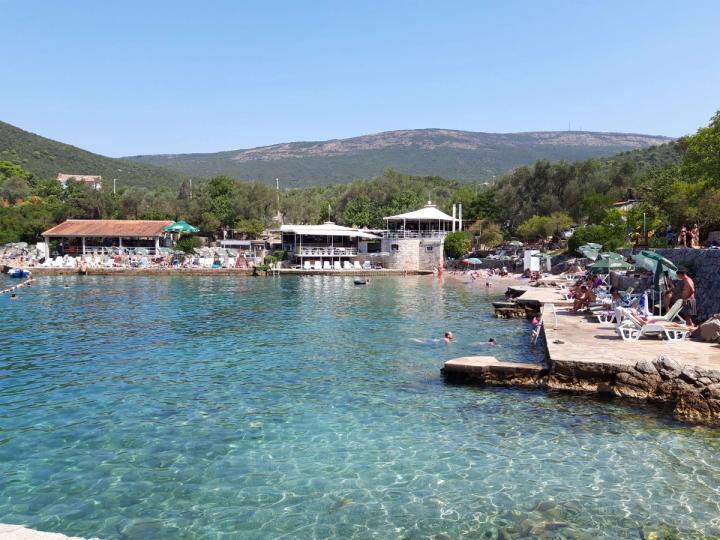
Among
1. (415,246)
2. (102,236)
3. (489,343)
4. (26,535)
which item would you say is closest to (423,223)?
(415,246)

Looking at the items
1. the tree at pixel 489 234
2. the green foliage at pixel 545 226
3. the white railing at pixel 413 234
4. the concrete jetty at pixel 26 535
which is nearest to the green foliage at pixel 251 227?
the white railing at pixel 413 234

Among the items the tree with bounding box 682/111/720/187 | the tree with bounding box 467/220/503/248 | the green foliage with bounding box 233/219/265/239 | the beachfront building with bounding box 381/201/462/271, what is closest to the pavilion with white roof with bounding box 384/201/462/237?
the beachfront building with bounding box 381/201/462/271

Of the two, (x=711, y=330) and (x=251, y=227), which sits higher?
(x=251, y=227)

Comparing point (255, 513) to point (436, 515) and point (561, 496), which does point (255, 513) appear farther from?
point (561, 496)

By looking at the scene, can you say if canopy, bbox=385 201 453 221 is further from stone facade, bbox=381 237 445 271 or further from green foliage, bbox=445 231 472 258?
stone facade, bbox=381 237 445 271

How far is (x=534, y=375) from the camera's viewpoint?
10953 millimetres

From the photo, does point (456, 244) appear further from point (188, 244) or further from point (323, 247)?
point (188, 244)

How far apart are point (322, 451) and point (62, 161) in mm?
124695

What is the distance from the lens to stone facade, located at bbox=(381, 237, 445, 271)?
161ft

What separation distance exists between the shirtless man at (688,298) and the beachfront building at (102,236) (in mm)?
45587

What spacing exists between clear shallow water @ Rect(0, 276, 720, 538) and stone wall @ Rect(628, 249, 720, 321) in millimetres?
4815

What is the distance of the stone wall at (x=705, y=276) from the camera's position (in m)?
14.5

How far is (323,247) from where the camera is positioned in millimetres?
50531

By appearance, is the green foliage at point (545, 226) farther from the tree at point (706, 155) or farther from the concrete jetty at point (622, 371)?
the concrete jetty at point (622, 371)
